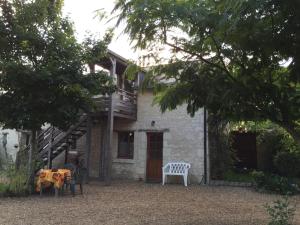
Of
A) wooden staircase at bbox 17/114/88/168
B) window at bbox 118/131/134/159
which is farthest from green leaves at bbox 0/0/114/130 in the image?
window at bbox 118/131/134/159

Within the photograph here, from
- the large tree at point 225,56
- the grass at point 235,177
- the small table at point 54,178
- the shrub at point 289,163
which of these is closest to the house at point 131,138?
the grass at point 235,177

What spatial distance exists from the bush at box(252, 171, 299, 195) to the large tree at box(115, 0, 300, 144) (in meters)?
6.06

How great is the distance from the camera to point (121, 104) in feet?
53.6

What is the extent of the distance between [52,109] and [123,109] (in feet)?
17.9

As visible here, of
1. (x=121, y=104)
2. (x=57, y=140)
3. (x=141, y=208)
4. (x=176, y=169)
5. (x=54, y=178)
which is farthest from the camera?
(x=121, y=104)

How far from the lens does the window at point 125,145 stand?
17.6 m

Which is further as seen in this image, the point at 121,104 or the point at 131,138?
the point at 131,138

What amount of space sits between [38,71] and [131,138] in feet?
26.0

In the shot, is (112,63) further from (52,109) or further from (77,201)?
(77,201)

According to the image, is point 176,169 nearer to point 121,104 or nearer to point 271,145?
point 121,104

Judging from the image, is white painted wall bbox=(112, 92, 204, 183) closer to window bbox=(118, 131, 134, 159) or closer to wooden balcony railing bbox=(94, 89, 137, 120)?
window bbox=(118, 131, 134, 159)

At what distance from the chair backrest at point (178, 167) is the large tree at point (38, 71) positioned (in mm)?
5785

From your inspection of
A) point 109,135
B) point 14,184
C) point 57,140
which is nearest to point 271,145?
point 109,135

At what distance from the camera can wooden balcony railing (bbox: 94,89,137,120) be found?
15198 millimetres
